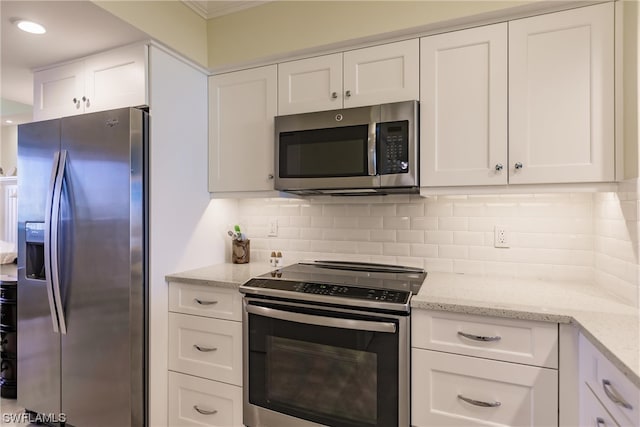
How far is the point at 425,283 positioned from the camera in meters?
1.71

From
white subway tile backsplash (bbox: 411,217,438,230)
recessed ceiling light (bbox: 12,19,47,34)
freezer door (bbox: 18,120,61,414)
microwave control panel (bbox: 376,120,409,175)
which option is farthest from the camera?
white subway tile backsplash (bbox: 411,217,438,230)

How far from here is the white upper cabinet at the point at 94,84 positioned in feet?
5.86

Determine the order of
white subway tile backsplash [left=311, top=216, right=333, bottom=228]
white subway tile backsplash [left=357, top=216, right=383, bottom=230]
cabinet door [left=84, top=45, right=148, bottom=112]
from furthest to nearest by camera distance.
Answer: white subway tile backsplash [left=311, top=216, right=333, bottom=228]
white subway tile backsplash [left=357, top=216, right=383, bottom=230]
cabinet door [left=84, top=45, right=148, bottom=112]

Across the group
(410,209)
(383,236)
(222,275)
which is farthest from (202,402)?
(410,209)

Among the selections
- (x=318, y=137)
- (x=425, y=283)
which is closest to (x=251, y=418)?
(x=425, y=283)

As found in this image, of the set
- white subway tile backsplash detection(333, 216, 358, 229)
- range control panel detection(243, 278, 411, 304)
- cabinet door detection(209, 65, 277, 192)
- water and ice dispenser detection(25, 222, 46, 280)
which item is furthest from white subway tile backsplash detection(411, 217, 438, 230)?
water and ice dispenser detection(25, 222, 46, 280)

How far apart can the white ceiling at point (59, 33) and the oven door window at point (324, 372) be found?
1.55 metres

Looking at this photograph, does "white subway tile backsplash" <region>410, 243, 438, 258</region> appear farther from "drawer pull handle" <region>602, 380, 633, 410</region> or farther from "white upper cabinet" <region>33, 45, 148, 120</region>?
"white upper cabinet" <region>33, 45, 148, 120</region>

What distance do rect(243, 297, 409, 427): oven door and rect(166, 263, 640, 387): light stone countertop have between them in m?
0.22

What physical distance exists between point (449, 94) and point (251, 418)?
6.16ft

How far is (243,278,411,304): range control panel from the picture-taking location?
1.46 metres

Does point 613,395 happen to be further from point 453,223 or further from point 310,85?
point 310,85

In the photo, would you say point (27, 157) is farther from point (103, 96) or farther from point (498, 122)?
point (498, 122)

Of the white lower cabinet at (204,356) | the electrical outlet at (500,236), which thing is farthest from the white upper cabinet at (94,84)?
the electrical outlet at (500,236)
